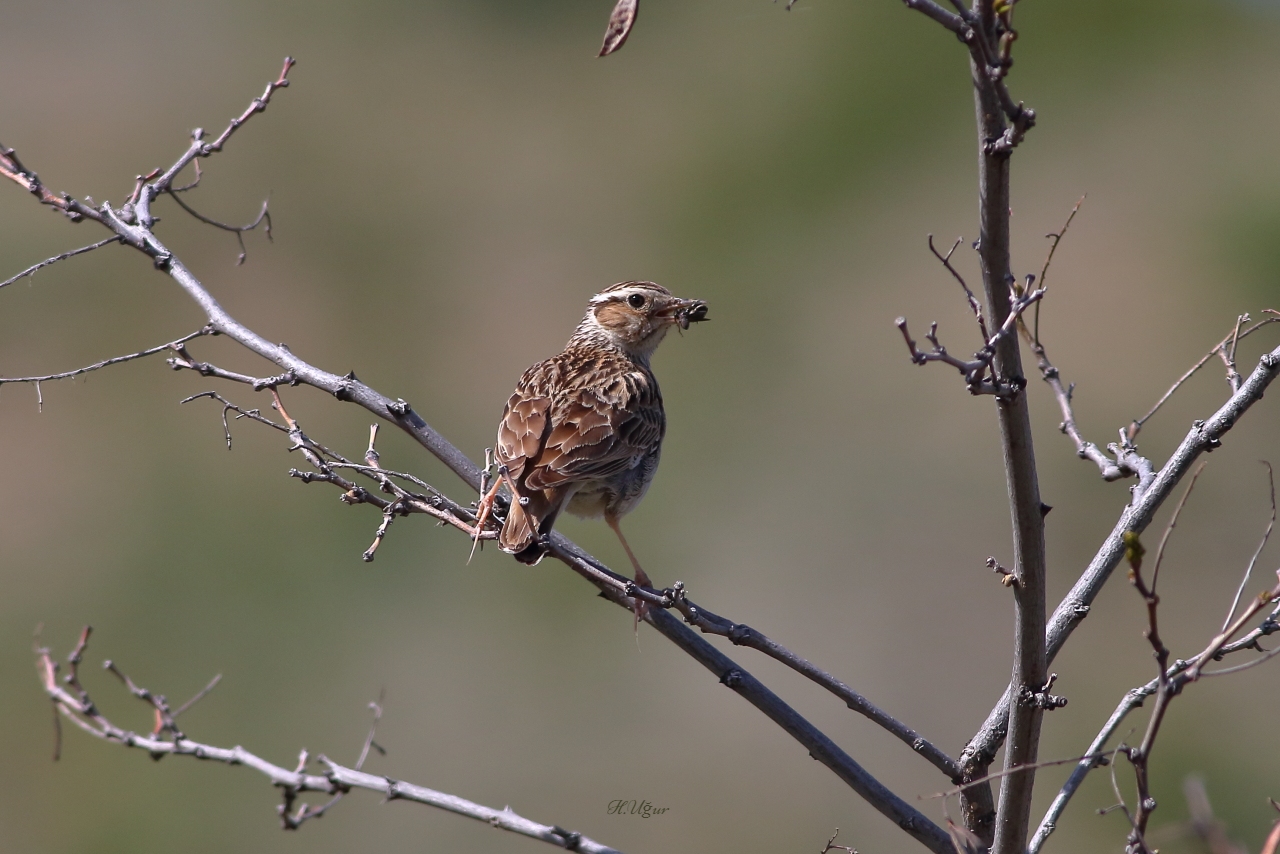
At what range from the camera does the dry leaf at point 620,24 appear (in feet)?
10.9

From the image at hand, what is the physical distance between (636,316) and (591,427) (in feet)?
5.25

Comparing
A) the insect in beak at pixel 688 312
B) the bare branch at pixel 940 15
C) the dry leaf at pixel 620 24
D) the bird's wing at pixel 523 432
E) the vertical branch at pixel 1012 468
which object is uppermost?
the insect in beak at pixel 688 312

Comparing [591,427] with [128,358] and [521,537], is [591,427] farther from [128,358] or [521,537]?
[128,358]

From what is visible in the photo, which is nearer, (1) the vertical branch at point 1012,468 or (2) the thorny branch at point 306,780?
(1) the vertical branch at point 1012,468

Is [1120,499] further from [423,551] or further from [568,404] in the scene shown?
[568,404]

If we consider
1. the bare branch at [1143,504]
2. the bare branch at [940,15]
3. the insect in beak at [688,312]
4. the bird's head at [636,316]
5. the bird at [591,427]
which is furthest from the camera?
the bird's head at [636,316]

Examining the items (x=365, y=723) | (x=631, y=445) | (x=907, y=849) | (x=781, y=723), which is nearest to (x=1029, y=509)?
(x=781, y=723)

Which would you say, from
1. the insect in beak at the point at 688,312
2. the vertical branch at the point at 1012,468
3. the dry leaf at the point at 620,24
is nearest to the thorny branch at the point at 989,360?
the vertical branch at the point at 1012,468

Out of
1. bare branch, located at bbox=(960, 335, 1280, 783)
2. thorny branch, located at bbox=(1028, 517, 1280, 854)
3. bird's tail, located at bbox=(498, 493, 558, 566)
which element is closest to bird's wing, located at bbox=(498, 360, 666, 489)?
bird's tail, located at bbox=(498, 493, 558, 566)

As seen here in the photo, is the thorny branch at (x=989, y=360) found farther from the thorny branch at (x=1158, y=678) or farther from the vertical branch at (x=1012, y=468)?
the thorny branch at (x=1158, y=678)

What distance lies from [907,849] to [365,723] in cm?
653

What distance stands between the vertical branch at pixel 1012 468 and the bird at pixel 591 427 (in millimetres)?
1703

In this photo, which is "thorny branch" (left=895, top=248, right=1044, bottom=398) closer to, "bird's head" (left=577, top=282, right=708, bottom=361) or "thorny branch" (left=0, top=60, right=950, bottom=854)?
"thorny branch" (left=0, top=60, right=950, bottom=854)

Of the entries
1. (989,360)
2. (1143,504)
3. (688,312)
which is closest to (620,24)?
(989,360)
